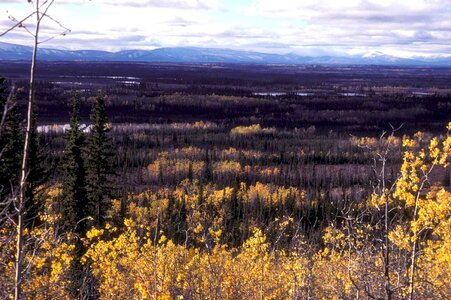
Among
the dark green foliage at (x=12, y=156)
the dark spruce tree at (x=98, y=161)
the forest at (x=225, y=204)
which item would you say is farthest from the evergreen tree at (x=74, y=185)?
the dark green foliage at (x=12, y=156)

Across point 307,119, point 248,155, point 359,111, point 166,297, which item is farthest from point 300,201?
point 359,111

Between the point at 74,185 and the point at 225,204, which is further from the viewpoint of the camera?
the point at 225,204

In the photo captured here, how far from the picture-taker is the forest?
21.9 ft

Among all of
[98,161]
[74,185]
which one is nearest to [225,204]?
[98,161]

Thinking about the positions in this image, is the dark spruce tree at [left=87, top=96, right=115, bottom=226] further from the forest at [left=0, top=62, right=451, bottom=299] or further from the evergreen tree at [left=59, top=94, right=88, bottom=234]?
the evergreen tree at [left=59, top=94, right=88, bottom=234]

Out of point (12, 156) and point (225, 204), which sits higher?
point (12, 156)

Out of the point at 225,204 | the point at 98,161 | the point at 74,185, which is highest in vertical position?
the point at 98,161

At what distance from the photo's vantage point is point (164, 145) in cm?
13425

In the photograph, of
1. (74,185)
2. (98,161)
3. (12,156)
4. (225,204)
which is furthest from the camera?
(225,204)

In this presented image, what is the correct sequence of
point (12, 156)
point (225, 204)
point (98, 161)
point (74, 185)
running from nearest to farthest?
point (12, 156)
point (74, 185)
point (98, 161)
point (225, 204)

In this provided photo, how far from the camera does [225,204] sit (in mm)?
69750

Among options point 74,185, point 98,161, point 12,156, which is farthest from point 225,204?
point 12,156

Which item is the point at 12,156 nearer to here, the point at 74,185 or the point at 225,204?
the point at 74,185

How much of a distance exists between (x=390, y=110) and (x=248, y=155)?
3815 inches
